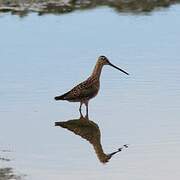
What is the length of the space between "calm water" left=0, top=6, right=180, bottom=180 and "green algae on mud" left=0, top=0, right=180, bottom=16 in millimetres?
1880

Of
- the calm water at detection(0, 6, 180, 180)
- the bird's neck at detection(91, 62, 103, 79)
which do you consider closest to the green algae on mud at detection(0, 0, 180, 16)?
the calm water at detection(0, 6, 180, 180)

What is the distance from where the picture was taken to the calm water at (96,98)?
442 inches

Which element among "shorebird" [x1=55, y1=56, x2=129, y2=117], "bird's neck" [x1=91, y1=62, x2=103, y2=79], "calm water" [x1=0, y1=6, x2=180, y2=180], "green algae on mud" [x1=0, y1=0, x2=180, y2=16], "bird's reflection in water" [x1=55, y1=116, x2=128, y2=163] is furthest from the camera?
"green algae on mud" [x1=0, y1=0, x2=180, y2=16]

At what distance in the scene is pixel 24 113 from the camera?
13.7 m

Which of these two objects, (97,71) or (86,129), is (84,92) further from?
(86,129)

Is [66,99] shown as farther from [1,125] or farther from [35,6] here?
[35,6]

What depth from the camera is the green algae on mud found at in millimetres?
25031

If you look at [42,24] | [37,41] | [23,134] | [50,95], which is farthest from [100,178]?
[42,24]

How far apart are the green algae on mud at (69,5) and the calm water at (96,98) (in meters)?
1.88

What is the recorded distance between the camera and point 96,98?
48.8ft

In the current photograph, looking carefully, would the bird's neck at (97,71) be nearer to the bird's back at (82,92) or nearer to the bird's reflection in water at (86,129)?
the bird's back at (82,92)

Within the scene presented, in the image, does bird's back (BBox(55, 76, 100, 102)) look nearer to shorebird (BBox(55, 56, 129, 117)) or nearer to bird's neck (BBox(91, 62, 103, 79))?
shorebird (BBox(55, 56, 129, 117))

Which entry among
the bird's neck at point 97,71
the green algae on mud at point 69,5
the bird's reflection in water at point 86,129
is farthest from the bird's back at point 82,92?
the green algae on mud at point 69,5

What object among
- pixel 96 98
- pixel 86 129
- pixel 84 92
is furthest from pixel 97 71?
pixel 86 129
